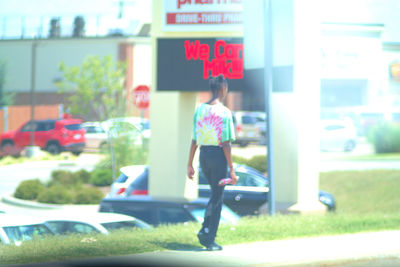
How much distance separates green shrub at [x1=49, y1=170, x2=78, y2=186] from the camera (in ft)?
42.8

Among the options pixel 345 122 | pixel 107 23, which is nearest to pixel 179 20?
pixel 107 23

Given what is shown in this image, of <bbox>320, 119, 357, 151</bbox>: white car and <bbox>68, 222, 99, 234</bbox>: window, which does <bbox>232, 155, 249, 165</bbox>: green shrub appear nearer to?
<bbox>320, 119, 357, 151</bbox>: white car

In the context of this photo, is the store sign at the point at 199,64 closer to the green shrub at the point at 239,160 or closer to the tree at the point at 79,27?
the tree at the point at 79,27

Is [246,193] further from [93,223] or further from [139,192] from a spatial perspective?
[93,223]

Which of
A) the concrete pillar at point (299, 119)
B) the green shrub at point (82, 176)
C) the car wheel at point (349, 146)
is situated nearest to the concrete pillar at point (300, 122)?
the concrete pillar at point (299, 119)

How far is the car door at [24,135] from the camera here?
39.6 ft

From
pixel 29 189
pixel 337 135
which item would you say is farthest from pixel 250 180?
pixel 337 135

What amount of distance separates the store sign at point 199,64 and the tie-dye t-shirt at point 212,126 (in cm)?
386

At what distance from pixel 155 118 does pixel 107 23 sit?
252 cm

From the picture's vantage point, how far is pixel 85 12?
1366cm

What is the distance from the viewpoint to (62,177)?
13.5 m

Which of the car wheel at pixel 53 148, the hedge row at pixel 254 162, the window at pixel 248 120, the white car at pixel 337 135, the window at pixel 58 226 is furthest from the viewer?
the window at pixel 248 120

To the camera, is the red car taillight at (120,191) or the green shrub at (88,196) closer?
the red car taillight at (120,191)

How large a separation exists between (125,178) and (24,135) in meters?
2.42
